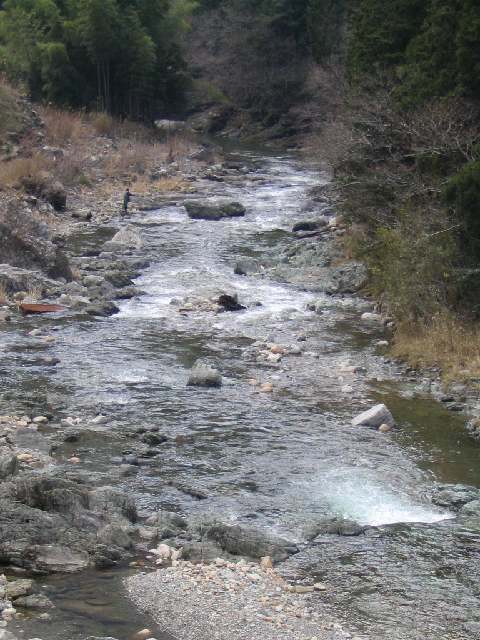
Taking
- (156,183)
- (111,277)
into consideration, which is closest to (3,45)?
(156,183)

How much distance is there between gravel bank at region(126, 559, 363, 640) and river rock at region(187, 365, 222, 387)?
5.61 metres

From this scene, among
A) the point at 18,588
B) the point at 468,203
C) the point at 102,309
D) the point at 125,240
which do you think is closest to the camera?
the point at 18,588

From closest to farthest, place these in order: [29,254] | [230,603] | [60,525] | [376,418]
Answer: [230,603], [60,525], [376,418], [29,254]

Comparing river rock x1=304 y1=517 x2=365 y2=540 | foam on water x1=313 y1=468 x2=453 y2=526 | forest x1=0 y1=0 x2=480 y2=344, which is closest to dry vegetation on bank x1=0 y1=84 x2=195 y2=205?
forest x1=0 y1=0 x2=480 y2=344

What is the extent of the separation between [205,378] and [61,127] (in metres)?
25.4

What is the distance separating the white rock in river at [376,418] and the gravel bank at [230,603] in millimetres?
4357

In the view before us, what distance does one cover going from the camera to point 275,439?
1284 cm

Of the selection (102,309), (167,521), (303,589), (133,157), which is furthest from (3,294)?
(133,157)

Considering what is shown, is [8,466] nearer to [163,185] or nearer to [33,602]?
[33,602]

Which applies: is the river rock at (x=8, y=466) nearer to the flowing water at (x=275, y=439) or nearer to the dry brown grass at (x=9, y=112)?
the flowing water at (x=275, y=439)

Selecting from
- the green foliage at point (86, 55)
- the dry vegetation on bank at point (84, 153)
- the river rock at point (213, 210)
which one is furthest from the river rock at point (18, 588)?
the green foliage at point (86, 55)

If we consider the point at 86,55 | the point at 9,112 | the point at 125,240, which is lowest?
the point at 125,240

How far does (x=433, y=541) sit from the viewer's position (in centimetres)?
1011

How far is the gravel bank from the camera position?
8109 millimetres
